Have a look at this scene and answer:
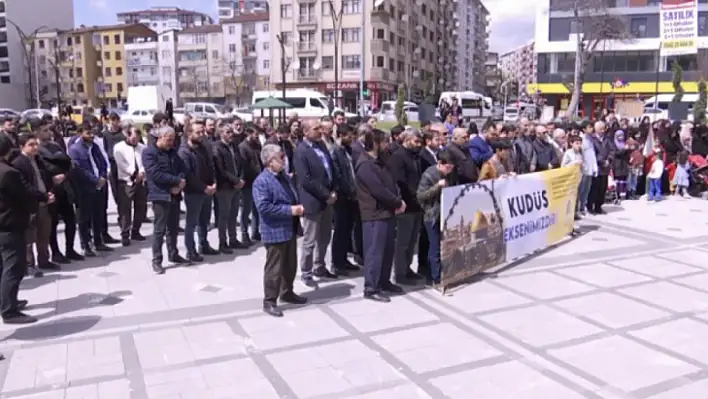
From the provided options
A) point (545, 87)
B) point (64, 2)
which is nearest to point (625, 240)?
point (545, 87)

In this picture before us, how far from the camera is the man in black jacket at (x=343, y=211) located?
7.74 metres

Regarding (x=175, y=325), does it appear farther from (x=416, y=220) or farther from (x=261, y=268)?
(x=416, y=220)

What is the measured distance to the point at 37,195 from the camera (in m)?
6.30

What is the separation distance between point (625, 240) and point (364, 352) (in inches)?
259

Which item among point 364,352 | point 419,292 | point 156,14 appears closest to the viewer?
point 364,352

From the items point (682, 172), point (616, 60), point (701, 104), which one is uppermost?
point (616, 60)

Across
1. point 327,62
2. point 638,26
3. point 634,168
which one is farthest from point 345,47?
point 634,168

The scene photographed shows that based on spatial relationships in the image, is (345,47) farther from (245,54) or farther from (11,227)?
(11,227)

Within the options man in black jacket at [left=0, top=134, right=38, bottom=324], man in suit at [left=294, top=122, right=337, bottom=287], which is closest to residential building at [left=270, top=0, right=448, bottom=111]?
man in suit at [left=294, top=122, right=337, bottom=287]

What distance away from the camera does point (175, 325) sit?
6070 millimetres

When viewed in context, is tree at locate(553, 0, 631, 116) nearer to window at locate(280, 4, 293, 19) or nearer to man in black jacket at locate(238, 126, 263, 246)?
window at locate(280, 4, 293, 19)

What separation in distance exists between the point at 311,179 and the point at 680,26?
45.2 feet

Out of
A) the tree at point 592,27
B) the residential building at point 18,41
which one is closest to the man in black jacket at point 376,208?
the tree at point 592,27

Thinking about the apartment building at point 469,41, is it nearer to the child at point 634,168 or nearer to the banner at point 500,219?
the child at point 634,168
